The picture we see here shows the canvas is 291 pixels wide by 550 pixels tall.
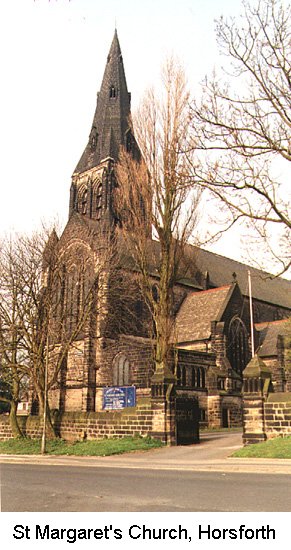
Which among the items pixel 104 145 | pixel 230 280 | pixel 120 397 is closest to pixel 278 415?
pixel 120 397

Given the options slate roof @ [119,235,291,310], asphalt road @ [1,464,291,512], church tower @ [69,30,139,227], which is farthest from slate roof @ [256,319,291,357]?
asphalt road @ [1,464,291,512]

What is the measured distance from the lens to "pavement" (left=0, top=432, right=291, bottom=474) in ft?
41.0

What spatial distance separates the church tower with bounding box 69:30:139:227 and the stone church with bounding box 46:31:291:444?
119 mm

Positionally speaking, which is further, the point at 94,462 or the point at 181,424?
the point at 181,424

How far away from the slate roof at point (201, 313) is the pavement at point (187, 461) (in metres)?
20.4

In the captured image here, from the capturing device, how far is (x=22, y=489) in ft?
28.0

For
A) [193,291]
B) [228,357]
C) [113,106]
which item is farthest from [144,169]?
[113,106]

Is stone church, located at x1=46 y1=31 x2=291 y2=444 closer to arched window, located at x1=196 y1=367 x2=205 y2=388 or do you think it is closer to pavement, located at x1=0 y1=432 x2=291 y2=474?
arched window, located at x1=196 y1=367 x2=205 y2=388

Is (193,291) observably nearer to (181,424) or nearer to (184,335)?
(184,335)

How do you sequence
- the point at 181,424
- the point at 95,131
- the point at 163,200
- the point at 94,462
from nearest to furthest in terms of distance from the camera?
the point at 94,462 < the point at 181,424 < the point at 163,200 < the point at 95,131

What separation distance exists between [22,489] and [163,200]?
1561 cm

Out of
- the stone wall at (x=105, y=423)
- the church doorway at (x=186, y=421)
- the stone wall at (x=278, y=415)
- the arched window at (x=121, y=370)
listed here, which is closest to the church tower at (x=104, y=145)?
the arched window at (x=121, y=370)

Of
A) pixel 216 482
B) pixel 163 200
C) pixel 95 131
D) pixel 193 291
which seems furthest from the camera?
pixel 95 131

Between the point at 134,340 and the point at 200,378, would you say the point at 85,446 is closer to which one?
the point at 200,378
